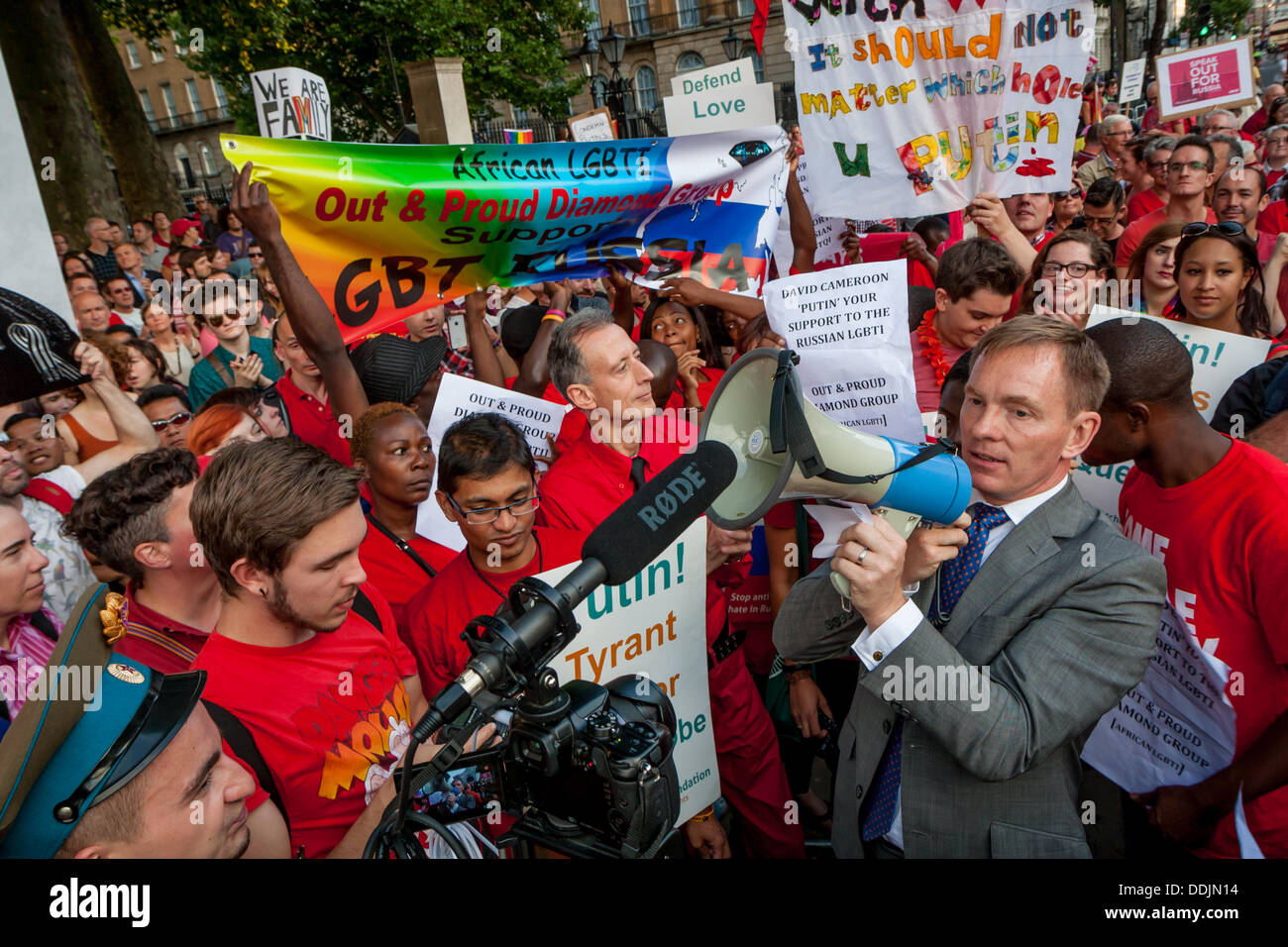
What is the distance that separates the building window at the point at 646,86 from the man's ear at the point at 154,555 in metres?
48.4

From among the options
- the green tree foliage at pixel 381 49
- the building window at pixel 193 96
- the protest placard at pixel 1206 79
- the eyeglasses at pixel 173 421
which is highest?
the building window at pixel 193 96

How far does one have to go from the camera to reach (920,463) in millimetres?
1738

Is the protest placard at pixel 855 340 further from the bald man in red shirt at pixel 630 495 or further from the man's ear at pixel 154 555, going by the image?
the man's ear at pixel 154 555

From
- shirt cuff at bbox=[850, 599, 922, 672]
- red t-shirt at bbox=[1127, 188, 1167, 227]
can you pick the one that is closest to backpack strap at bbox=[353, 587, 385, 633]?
shirt cuff at bbox=[850, 599, 922, 672]

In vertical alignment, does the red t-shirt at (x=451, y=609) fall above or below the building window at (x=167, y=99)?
below

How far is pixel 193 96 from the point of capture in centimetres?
5481

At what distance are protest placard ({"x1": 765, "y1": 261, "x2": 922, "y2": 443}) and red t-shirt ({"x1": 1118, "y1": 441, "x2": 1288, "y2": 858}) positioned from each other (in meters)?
0.89

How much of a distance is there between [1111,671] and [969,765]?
36 cm

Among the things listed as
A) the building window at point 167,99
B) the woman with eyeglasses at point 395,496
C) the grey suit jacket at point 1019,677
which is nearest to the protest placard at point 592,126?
the woman with eyeglasses at point 395,496

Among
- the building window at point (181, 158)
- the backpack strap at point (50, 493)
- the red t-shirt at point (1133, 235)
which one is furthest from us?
the building window at point (181, 158)

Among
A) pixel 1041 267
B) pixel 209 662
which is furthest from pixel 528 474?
pixel 1041 267

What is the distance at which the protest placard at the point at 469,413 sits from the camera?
11.3ft

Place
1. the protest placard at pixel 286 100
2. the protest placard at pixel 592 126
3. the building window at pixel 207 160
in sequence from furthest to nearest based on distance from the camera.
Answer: the building window at pixel 207 160 → the protest placard at pixel 592 126 → the protest placard at pixel 286 100

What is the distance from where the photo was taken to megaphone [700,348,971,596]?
1.69m
